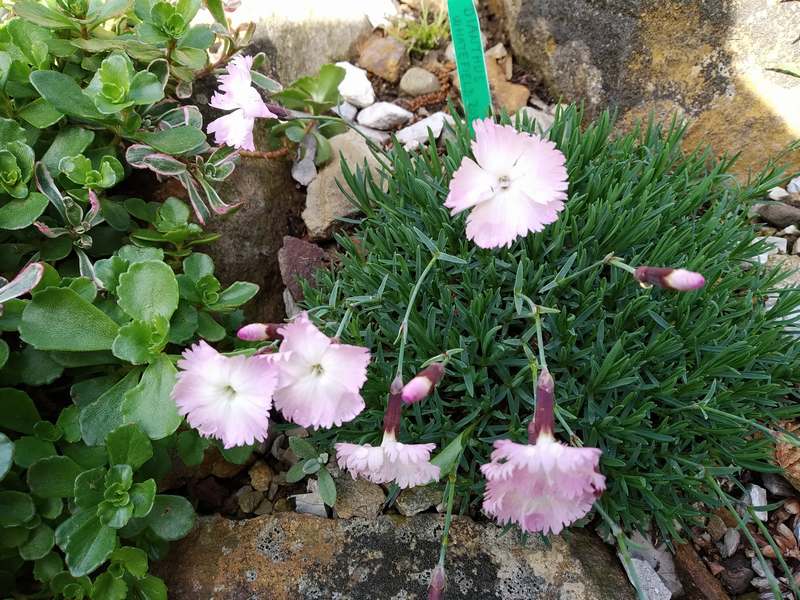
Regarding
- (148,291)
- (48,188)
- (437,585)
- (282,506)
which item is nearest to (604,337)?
(437,585)

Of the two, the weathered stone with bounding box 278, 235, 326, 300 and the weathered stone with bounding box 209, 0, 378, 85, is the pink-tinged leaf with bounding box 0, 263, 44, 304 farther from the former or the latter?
the weathered stone with bounding box 209, 0, 378, 85

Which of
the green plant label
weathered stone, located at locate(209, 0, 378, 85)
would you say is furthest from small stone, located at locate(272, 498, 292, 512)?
weathered stone, located at locate(209, 0, 378, 85)

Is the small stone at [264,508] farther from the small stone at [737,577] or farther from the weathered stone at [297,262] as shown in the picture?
the small stone at [737,577]

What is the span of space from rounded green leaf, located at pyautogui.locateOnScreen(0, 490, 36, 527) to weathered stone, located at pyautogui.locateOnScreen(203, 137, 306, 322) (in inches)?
33.4

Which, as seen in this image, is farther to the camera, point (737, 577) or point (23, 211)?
point (737, 577)

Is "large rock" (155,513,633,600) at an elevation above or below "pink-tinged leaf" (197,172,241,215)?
below

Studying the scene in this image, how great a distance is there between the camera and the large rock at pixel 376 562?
63.0 inches

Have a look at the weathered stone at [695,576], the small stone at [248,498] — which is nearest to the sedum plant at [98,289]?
the small stone at [248,498]

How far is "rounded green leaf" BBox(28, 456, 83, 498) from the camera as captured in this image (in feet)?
4.86

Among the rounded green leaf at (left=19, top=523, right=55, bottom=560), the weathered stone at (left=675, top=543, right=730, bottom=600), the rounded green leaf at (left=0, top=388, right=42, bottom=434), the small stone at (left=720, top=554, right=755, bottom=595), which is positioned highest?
the rounded green leaf at (left=0, top=388, right=42, bottom=434)

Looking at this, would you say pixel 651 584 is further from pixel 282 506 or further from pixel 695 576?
pixel 282 506

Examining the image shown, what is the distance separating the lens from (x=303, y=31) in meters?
2.60

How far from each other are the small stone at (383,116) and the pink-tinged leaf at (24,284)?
1457 mm

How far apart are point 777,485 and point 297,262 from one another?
1632 millimetres
